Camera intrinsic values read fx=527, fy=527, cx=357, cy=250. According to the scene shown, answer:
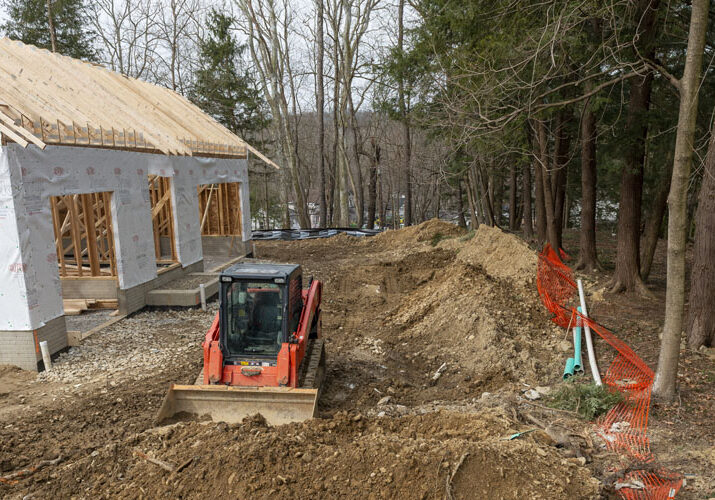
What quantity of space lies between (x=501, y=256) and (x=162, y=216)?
457 inches

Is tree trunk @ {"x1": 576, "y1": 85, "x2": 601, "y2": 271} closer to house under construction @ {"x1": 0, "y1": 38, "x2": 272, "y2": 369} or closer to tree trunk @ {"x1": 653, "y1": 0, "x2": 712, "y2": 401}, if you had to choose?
tree trunk @ {"x1": 653, "y1": 0, "x2": 712, "y2": 401}

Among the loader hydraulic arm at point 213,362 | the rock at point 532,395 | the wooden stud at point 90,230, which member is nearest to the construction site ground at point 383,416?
the rock at point 532,395

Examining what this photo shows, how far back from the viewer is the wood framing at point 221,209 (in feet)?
67.7

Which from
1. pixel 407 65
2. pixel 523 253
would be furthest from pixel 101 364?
pixel 407 65

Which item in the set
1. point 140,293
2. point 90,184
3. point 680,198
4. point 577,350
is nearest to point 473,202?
point 140,293

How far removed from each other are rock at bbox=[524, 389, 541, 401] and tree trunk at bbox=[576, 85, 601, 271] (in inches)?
308

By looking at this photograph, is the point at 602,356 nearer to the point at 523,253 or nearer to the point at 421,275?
the point at 523,253

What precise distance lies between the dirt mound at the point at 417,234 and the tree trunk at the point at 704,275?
14178mm

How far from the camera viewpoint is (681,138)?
257 inches

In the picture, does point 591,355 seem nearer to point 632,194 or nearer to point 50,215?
point 632,194

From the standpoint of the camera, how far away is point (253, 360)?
23.8ft

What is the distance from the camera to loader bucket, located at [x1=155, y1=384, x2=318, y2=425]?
6.88 m

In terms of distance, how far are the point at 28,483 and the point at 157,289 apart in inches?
341

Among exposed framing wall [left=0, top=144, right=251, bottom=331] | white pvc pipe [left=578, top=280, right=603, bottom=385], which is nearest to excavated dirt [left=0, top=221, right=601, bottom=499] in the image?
white pvc pipe [left=578, top=280, right=603, bottom=385]
